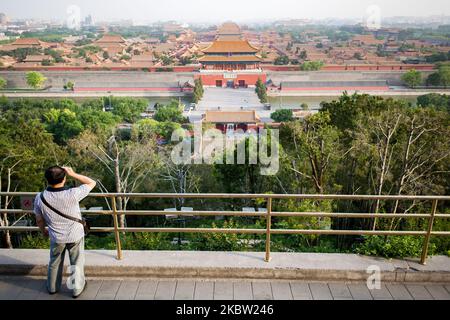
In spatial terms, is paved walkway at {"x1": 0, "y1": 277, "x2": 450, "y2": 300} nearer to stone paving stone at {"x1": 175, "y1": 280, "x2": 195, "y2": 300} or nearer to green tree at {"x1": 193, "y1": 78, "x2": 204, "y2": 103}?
stone paving stone at {"x1": 175, "y1": 280, "x2": 195, "y2": 300}

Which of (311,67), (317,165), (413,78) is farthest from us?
(311,67)

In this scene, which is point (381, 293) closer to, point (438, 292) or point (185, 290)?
point (438, 292)

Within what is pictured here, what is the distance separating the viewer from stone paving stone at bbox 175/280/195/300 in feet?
7.18

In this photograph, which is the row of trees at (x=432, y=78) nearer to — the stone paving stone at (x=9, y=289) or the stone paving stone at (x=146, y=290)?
the stone paving stone at (x=146, y=290)

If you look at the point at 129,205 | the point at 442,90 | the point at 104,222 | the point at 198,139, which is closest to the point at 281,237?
the point at 104,222

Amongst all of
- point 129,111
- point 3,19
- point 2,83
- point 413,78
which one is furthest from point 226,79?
point 3,19

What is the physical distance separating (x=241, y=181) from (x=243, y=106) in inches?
779

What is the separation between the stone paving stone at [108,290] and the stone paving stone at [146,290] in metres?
0.12

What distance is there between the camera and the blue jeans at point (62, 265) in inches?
84.4

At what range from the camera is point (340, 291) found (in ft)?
7.41

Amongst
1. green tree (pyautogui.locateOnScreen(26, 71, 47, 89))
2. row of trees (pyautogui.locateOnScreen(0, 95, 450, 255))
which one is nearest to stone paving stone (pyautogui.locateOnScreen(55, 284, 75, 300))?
row of trees (pyautogui.locateOnScreen(0, 95, 450, 255))

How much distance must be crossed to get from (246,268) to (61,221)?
1.00 meters

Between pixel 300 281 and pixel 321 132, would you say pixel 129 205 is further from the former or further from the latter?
pixel 300 281

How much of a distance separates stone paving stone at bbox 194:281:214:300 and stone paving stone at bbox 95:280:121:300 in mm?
423
